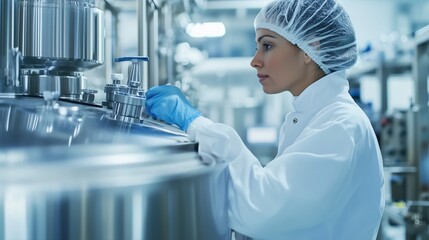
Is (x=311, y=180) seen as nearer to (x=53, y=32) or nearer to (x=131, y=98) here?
(x=131, y=98)

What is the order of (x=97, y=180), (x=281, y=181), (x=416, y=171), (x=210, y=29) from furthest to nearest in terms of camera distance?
1. (x=210, y=29)
2. (x=416, y=171)
3. (x=281, y=181)
4. (x=97, y=180)

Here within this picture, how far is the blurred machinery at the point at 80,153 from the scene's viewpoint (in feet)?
2.00

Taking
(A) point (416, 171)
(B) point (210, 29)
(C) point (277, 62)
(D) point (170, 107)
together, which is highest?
(B) point (210, 29)

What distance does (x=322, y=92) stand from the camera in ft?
3.65

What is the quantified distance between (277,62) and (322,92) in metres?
0.13

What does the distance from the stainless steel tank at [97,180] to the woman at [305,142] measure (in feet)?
0.19

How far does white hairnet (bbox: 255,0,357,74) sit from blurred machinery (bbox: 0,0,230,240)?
1.16ft

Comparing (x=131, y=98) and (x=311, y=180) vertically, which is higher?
(x=131, y=98)

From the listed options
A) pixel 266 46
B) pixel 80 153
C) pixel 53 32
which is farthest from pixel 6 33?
pixel 266 46

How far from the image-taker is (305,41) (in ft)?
3.59

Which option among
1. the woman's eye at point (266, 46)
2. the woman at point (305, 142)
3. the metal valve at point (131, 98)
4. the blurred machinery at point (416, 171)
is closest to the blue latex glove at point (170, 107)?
the woman at point (305, 142)

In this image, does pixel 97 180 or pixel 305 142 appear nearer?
pixel 97 180

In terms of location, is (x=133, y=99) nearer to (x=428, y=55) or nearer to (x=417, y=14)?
(x=428, y=55)

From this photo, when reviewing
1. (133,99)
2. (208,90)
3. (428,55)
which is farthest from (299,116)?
(208,90)
